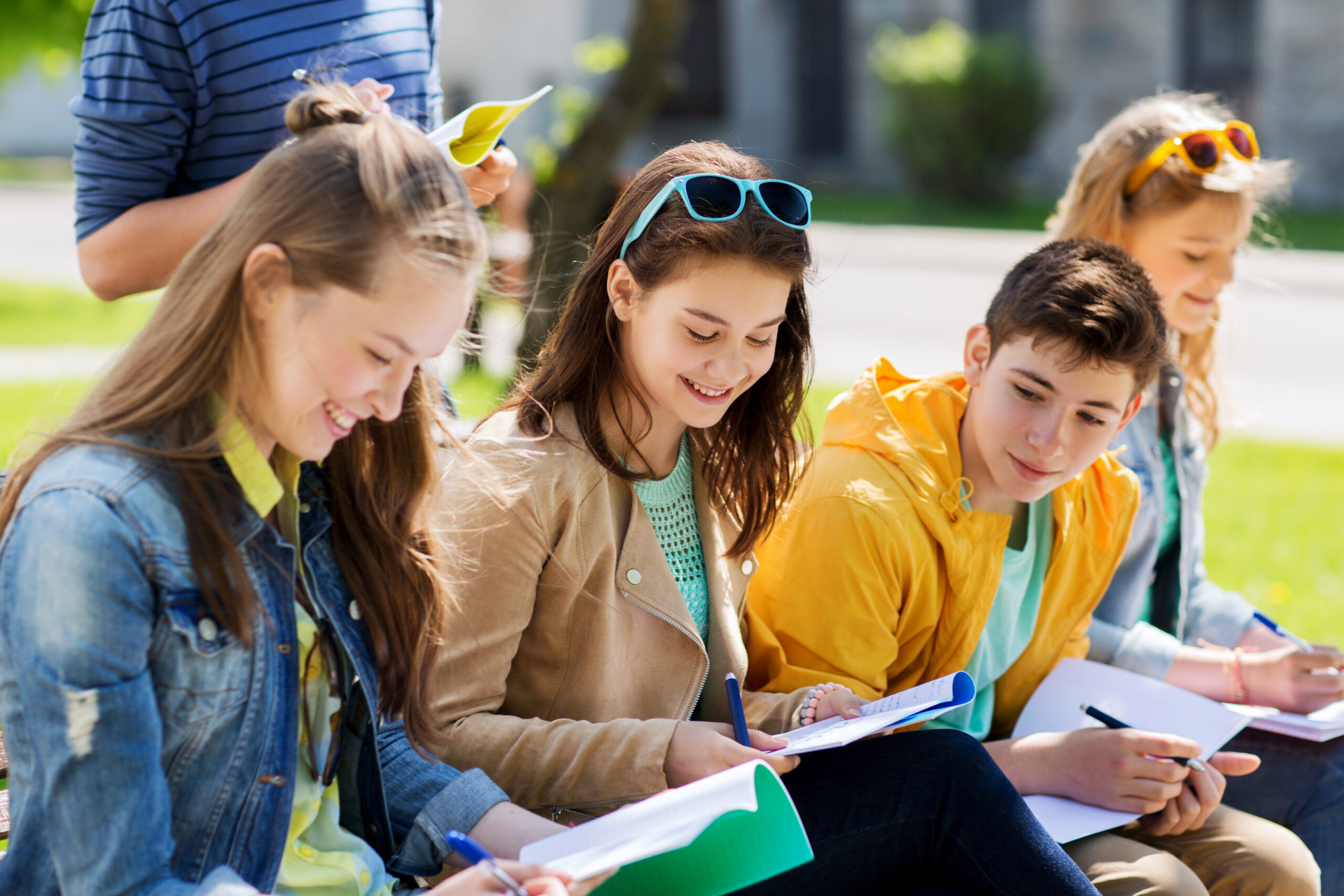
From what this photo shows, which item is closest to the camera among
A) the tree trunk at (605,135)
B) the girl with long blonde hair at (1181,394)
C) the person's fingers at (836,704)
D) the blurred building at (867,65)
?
the person's fingers at (836,704)

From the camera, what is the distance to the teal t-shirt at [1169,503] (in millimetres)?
3061

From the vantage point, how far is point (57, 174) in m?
24.3

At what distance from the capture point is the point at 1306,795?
2627mm

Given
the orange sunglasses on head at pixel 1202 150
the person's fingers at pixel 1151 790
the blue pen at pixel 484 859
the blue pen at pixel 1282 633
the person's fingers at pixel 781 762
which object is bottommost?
the blue pen at pixel 1282 633

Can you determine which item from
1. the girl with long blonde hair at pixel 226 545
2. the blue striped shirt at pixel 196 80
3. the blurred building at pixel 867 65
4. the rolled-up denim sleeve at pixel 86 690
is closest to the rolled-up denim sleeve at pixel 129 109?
the blue striped shirt at pixel 196 80

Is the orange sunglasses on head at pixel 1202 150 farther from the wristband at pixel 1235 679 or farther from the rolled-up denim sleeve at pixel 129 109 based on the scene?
the rolled-up denim sleeve at pixel 129 109

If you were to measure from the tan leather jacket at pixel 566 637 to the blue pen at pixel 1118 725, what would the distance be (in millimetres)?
532

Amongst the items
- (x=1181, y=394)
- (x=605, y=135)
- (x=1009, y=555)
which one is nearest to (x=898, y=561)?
(x=1009, y=555)

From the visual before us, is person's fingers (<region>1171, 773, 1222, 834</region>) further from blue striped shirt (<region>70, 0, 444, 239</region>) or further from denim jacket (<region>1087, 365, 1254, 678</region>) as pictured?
blue striped shirt (<region>70, 0, 444, 239</region>)

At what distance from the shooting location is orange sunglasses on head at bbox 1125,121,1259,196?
3074mm

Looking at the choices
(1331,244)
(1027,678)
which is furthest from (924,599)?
(1331,244)

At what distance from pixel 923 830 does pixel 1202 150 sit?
1842 millimetres

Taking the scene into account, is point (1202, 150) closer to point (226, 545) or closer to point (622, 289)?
point (622, 289)

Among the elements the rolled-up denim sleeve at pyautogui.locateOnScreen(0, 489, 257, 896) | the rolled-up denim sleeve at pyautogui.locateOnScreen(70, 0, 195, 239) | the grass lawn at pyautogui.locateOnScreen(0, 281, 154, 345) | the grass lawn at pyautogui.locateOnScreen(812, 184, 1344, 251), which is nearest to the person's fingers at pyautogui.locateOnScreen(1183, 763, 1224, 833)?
the rolled-up denim sleeve at pyautogui.locateOnScreen(0, 489, 257, 896)
